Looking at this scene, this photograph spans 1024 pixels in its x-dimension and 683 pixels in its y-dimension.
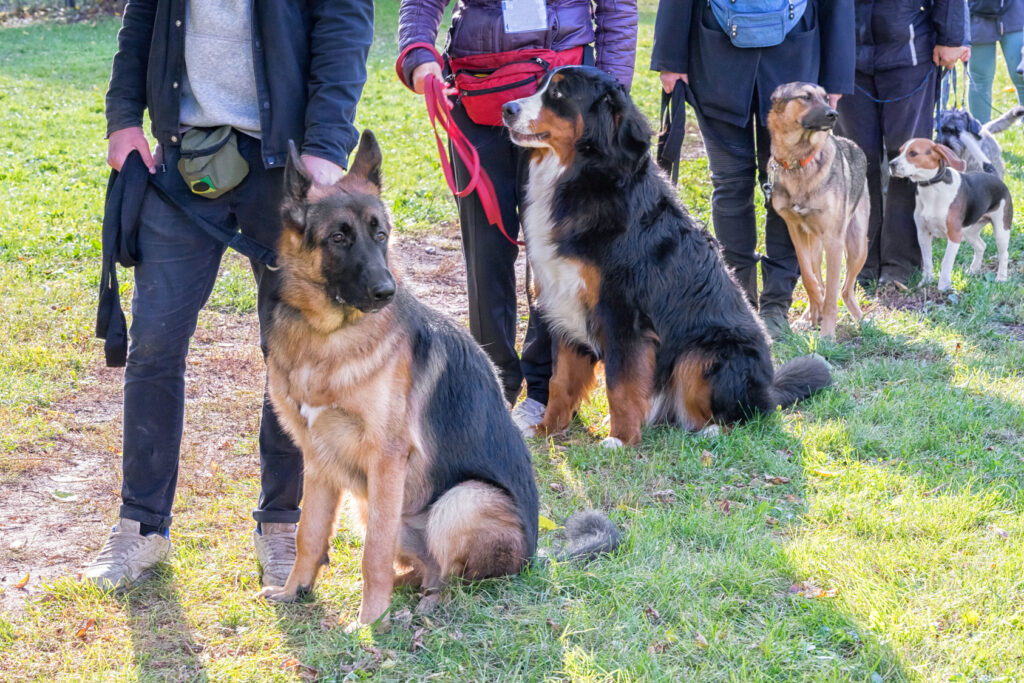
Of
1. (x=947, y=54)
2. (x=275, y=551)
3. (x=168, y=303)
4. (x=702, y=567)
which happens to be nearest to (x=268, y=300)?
(x=168, y=303)

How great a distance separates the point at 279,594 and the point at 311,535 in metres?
0.25

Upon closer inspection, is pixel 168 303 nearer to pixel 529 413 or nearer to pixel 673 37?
A: pixel 529 413

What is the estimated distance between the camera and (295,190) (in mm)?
2918

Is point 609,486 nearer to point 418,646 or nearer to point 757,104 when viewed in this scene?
point 418,646

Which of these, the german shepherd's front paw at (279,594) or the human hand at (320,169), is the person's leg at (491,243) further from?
the german shepherd's front paw at (279,594)

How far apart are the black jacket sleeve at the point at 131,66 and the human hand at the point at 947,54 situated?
5.33m

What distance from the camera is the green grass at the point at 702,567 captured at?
114 inches

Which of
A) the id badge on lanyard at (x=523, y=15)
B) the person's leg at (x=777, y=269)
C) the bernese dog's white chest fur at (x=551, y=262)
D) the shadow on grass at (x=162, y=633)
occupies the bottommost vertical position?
the shadow on grass at (x=162, y=633)

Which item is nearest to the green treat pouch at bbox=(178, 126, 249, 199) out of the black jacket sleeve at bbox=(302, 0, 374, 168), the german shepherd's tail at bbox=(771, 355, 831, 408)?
the black jacket sleeve at bbox=(302, 0, 374, 168)

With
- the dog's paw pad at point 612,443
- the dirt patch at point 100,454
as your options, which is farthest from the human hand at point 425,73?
the dog's paw pad at point 612,443

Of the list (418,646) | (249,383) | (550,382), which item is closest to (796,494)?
(550,382)

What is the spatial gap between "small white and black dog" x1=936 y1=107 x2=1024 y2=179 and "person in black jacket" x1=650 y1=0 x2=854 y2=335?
263 cm

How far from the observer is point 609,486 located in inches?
167

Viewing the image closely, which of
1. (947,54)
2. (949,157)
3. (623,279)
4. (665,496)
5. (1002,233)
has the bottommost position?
(665,496)
